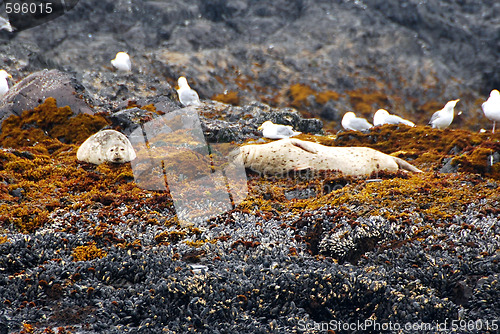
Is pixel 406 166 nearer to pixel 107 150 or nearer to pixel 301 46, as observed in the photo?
pixel 107 150

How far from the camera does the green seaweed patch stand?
1112cm

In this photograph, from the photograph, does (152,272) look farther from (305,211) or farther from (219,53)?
(219,53)

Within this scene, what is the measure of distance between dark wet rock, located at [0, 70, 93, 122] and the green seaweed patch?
0.91ft

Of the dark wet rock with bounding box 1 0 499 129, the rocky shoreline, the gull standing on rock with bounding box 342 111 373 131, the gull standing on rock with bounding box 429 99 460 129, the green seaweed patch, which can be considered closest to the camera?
the rocky shoreline

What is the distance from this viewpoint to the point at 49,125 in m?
11.6

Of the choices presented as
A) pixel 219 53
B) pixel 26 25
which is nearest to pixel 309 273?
pixel 219 53

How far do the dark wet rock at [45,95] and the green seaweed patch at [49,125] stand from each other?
0.28 meters

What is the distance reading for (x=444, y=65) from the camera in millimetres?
32406

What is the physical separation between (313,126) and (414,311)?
1069cm

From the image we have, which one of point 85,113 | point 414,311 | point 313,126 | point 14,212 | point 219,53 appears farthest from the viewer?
point 219,53

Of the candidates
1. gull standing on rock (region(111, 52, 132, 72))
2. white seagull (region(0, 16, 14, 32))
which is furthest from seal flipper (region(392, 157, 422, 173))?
white seagull (region(0, 16, 14, 32))

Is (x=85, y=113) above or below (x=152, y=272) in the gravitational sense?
below

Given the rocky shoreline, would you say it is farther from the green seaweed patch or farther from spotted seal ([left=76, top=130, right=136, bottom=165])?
spotted seal ([left=76, top=130, right=136, bottom=165])

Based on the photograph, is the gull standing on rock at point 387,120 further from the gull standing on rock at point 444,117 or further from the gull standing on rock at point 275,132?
the gull standing on rock at point 275,132
